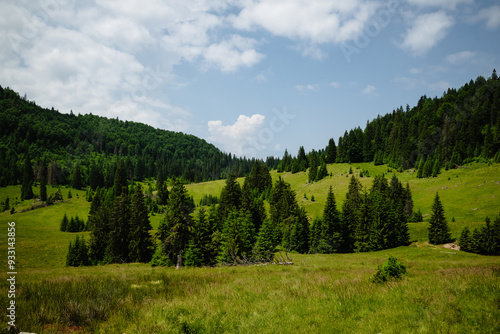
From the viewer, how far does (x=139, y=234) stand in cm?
4656

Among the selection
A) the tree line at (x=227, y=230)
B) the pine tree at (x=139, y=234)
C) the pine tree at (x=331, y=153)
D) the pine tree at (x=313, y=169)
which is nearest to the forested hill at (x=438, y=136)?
the pine tree at (x=331, y=153)

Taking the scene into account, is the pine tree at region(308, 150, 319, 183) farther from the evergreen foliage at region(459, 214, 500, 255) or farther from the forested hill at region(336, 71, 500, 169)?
the evergreen foliage at region(459, 214, 500, 255)

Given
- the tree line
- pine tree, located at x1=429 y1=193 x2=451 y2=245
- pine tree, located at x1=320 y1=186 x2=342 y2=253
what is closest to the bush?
the tree line

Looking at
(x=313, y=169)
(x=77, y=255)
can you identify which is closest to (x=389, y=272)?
(x=77, y=255)

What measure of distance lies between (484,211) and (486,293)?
8582cm

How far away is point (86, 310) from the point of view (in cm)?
714

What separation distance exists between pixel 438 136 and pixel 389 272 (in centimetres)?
16755

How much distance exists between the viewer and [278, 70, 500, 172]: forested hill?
384 feet

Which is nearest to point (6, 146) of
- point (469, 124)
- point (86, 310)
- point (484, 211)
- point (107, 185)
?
point (107, 185)

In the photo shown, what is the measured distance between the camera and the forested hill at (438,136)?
117m

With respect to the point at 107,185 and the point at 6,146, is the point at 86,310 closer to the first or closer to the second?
the point at 107,185

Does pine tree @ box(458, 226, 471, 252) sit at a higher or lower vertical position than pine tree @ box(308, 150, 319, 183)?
lower

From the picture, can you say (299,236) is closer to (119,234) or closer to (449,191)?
(119,234)

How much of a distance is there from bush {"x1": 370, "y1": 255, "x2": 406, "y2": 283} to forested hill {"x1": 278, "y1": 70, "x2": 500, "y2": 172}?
121613 mm
